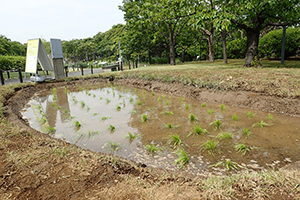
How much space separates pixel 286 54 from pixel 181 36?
8686 mm

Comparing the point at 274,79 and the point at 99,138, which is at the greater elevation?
the point at 274,79

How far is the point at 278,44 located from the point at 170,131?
12850 millimetres

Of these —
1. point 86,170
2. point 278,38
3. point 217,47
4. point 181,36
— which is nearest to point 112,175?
point 86,170

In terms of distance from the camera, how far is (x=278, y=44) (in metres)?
12.9

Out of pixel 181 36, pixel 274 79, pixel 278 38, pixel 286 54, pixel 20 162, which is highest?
pixel 181 36

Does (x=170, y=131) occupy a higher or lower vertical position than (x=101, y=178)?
lower

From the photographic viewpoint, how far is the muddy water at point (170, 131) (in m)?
2.88

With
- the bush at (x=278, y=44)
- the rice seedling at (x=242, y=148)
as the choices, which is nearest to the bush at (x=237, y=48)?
the bush at (x=278, y=44)

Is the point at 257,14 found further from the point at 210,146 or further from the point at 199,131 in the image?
the point at 210,146

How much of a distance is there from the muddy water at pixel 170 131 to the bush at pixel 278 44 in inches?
399

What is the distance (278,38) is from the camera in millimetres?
12797

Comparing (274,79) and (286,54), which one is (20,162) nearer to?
(274,79)

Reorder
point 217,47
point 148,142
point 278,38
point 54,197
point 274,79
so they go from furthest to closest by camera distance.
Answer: point 217,47
point 278,38
point 274,79
point 148,142
point 54,197

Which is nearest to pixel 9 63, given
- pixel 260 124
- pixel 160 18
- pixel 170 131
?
pixel 160 18
